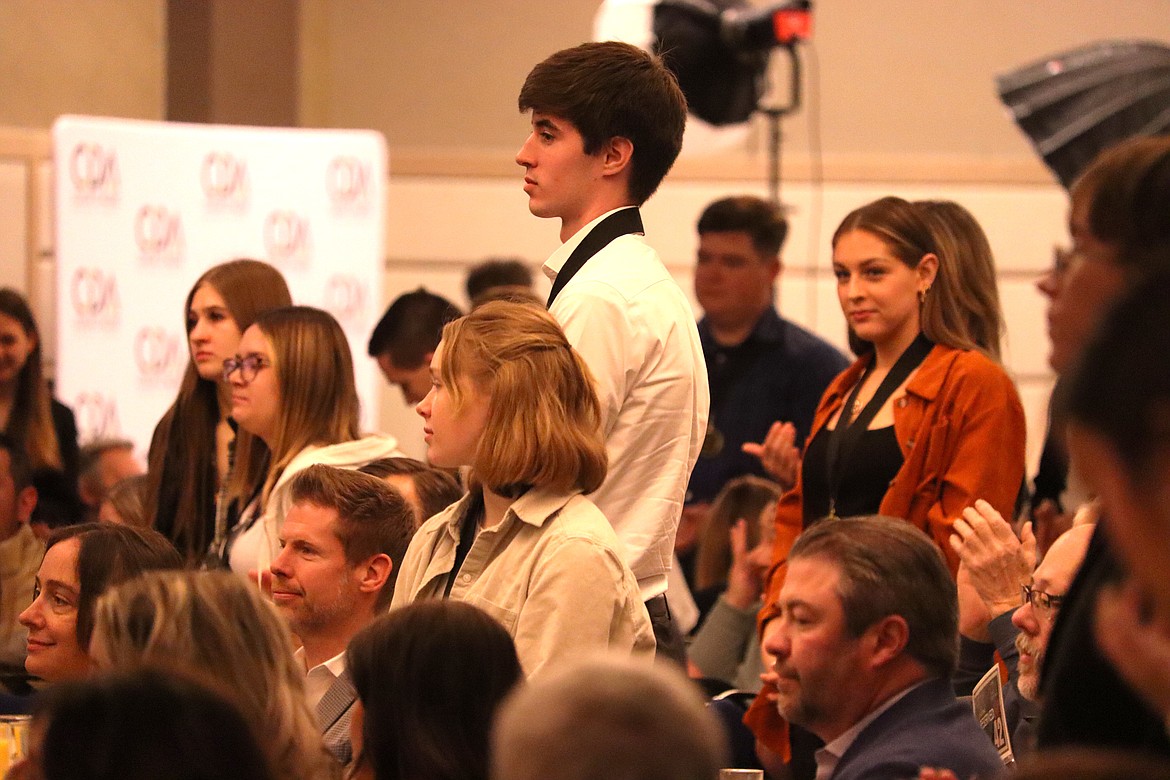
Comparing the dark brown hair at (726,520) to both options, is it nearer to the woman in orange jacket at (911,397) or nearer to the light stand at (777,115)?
the woman in orange jacket at (911,397)

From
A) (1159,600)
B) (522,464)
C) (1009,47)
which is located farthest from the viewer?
(1009,47)

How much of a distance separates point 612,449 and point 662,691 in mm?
1427

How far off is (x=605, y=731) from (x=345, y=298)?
18.4 ft

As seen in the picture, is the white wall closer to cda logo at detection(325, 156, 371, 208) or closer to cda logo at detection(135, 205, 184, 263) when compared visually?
cda logo at detection(325, 156, 371, 208)

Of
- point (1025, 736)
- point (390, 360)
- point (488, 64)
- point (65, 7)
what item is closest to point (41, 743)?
point (1025, 736)

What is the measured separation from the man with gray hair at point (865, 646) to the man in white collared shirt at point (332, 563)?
0.86 m

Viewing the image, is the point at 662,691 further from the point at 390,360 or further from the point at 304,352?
the point at 390,360

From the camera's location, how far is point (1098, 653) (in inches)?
66.2

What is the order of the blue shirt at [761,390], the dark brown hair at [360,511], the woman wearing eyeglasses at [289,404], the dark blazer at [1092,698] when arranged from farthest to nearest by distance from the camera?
the blue shirt at [761,390]
the woman wearing eyeglasses at [289,404]
the dark brown hair at [360,511]
the dark blazer at [1092,698]

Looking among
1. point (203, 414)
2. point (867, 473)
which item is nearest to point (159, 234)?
point (203, 414)

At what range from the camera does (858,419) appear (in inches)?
139

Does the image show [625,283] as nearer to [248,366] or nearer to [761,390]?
[248,366]

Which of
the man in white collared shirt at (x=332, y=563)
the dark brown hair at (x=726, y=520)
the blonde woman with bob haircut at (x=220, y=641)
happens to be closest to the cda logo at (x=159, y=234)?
the dark brown hair at (x=726, y=520)

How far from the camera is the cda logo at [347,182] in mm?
6965
